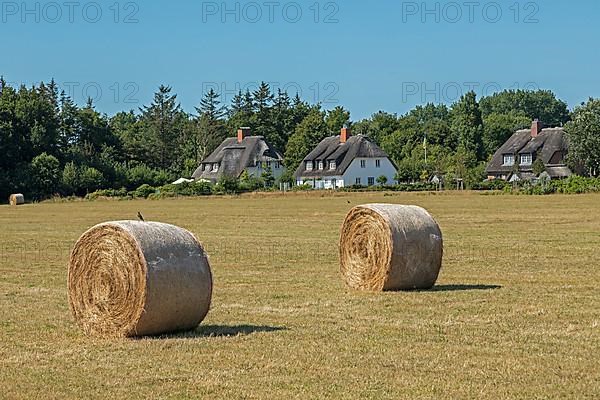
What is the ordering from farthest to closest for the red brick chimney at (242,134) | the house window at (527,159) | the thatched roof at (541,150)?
the red brick chimney at (242,134), the house window at (527,159), the thatched roof at (541,150)

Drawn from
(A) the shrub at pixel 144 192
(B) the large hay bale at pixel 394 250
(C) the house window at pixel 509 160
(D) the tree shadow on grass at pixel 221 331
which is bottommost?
(A) the shrub at pixel 144 192

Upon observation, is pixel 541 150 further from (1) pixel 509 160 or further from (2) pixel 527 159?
(1) pixel 509 160

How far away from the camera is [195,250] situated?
1404 cm

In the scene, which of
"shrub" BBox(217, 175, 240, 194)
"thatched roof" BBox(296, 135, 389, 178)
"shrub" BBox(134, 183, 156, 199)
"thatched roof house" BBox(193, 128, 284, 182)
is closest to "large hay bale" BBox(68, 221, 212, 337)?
"shrub" BBox(134, 183, 156, 199)

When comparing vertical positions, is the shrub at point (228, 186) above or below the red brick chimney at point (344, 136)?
below

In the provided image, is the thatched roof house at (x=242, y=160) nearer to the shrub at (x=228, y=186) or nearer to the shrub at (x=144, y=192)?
the shrub at (x=228, y=186)

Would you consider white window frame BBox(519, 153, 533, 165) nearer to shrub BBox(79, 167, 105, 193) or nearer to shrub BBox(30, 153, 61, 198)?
shrub BBox(79, 167, 105, 193)

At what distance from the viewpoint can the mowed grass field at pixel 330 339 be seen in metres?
10.7

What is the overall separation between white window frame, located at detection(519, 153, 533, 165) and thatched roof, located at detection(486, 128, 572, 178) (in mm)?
415

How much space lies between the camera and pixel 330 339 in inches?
538

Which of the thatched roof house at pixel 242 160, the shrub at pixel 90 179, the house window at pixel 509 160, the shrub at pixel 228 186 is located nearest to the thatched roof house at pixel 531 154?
the house window at pixel 509 160

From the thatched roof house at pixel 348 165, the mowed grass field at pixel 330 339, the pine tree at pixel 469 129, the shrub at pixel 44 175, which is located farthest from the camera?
the pine tree at pixel 469 129

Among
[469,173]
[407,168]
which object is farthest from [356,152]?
[469,173]

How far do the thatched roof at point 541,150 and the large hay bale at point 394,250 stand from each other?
10293 centimetres
